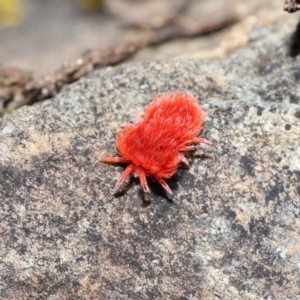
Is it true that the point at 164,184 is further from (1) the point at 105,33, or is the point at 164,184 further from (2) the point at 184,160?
(1) the point at 105,33

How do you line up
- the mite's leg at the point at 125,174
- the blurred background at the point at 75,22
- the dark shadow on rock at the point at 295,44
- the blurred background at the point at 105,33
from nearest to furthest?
the mite's leg at the point at 125,174, the dark shadow on rock at the point at 295,44, the blurred background at the point at 105,33, the blurred background at the point at 75,22

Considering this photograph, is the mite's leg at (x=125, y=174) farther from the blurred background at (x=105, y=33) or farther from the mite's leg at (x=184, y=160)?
the blurred background at (x=105, y=33)

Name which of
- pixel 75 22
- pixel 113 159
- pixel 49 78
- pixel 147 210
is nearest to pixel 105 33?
pixel 75 22

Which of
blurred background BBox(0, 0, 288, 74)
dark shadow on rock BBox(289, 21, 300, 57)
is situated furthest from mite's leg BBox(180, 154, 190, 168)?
blurred background BBox(0, 0, 288, 74)

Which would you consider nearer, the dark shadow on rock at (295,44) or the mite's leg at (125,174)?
the mite's leg at (125,174)

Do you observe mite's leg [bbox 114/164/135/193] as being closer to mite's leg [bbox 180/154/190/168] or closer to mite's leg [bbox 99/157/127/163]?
mite's leg [bbox 99/157/127/163]

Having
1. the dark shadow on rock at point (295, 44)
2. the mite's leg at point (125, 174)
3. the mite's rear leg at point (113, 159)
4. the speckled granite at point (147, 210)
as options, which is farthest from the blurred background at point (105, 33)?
the mite's leg at point (125, 174)
